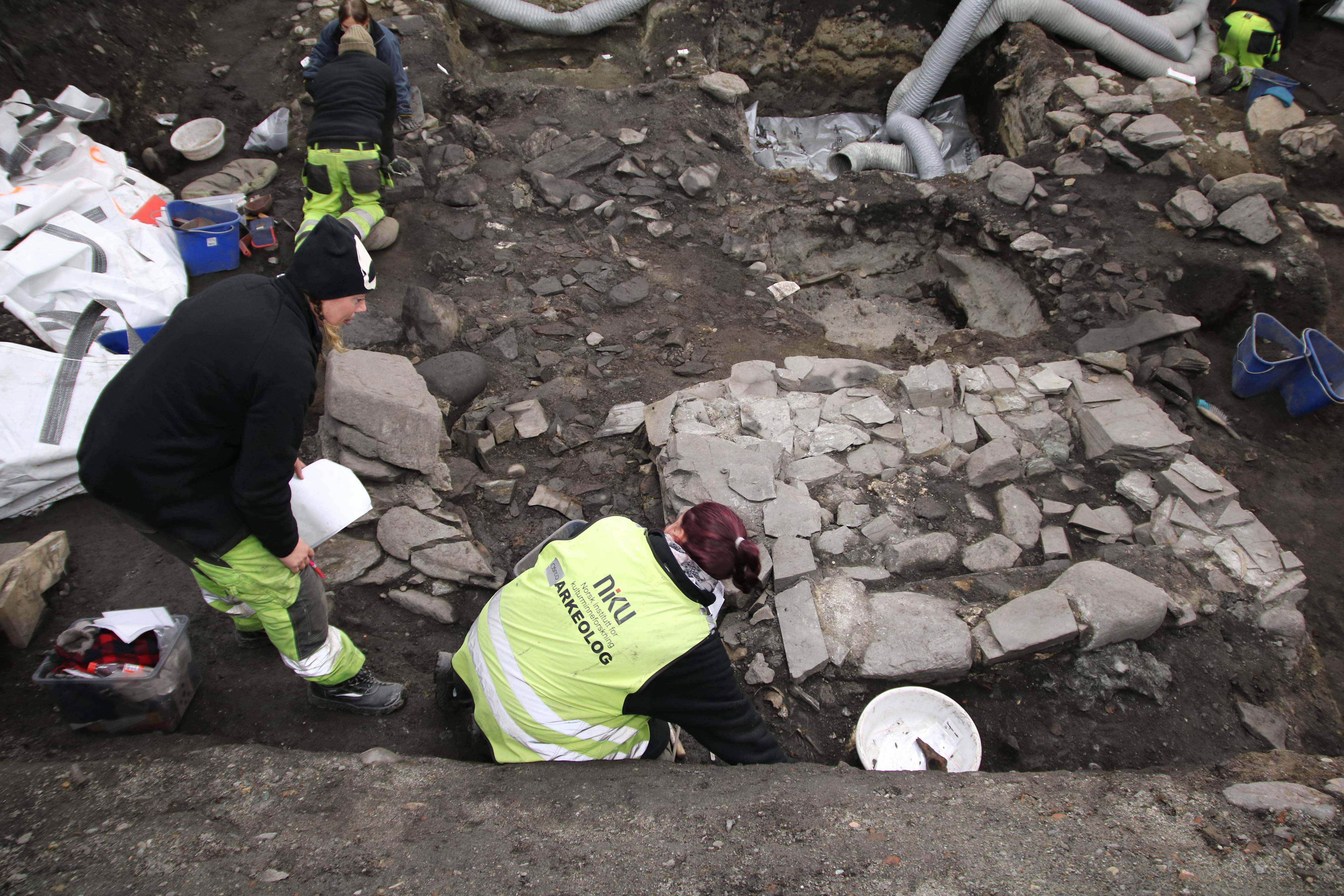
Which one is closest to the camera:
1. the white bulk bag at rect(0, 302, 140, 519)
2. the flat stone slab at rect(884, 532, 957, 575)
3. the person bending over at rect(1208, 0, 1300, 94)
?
the white bulk bag at rect(0, 302, 140, 519)

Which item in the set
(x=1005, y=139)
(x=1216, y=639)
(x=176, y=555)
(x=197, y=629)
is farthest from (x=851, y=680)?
(x=1005, y=139)

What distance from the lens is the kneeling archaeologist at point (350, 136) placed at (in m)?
4.41

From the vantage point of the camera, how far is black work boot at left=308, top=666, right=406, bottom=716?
2.52 metres

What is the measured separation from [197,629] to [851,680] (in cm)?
291

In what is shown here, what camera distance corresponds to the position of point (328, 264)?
194 cm

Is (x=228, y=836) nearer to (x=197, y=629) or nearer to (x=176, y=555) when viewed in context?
(x=176, y=555)

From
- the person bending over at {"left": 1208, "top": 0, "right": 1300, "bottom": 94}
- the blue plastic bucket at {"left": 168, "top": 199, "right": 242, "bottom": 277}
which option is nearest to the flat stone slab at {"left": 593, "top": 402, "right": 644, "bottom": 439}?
the blue plastic bucket at {"left": 168, "top": 199, "right": 242, "bottom": 277}

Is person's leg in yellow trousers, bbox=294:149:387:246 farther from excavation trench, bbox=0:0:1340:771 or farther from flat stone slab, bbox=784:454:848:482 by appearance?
flat stone slab, bbox=784:454:848:482

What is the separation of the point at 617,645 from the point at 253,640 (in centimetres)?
180

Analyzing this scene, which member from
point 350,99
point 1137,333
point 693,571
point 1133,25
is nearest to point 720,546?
point 693,571

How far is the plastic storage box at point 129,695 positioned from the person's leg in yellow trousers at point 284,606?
0.22 m

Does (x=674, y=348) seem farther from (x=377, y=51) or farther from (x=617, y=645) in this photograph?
(x=377, y=51)

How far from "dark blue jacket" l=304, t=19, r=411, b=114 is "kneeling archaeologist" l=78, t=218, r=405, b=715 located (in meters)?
3.65

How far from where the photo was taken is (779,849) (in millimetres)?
1855
